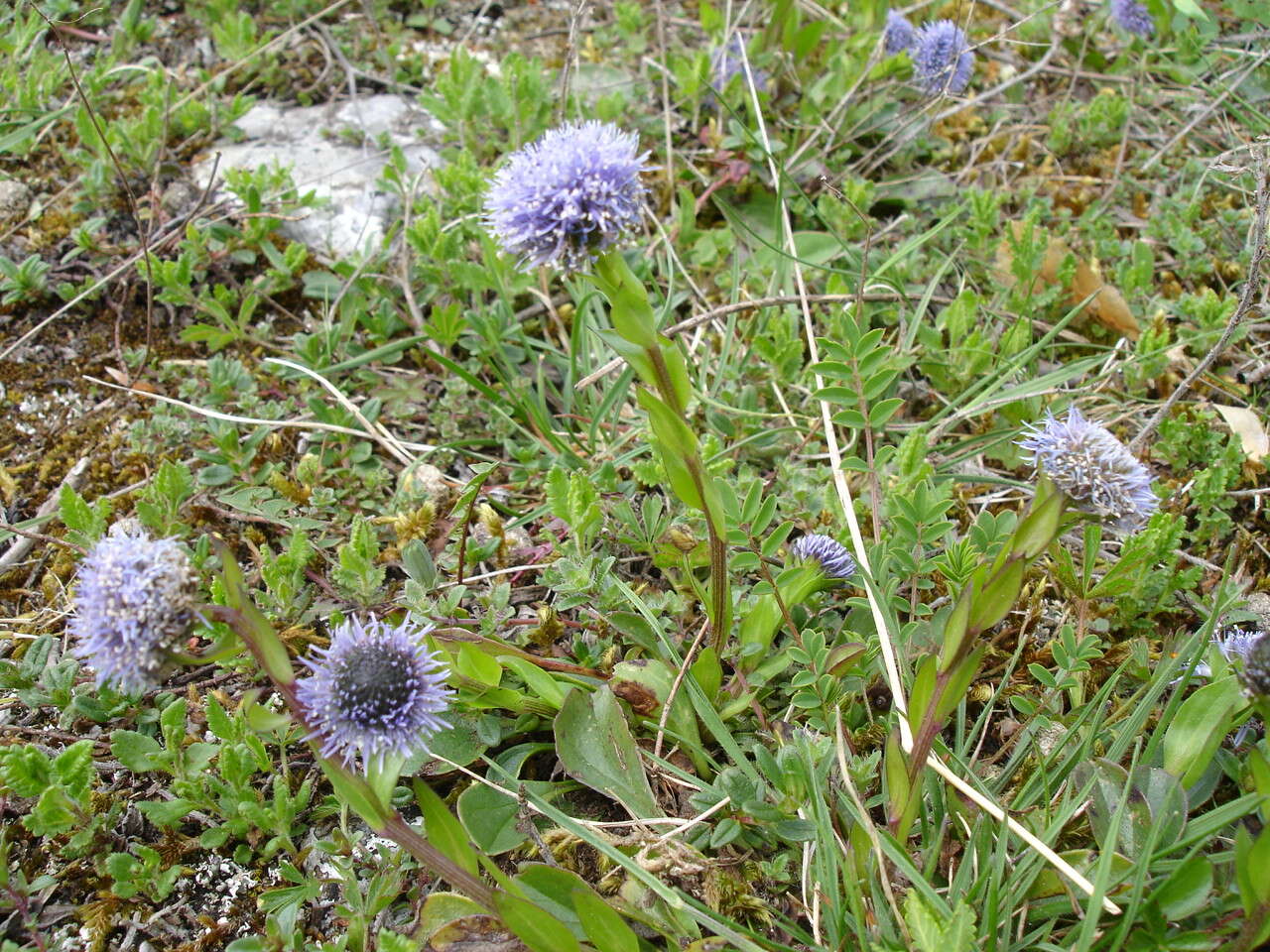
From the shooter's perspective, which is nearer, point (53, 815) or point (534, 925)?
point (534, 925)

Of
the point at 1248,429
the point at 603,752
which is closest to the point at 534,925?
the point at 603,752

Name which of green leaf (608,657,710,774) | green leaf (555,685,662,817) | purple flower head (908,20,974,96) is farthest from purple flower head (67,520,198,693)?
purple flower head (908,20,974,96)

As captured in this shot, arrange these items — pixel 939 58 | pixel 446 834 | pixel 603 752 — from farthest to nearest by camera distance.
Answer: pixel 939 58 → pixel 603 752 → pixel 446 834

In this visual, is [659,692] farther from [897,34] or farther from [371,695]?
[897,34]

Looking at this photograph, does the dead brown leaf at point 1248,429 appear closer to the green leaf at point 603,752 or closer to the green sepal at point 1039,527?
the green sepal at point 1039,527

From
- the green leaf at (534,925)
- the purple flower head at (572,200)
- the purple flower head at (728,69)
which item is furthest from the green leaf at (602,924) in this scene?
the purple flower head at (728,69)
